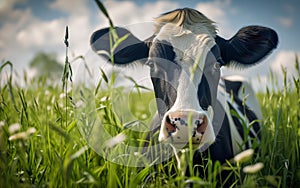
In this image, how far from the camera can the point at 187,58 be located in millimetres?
2645

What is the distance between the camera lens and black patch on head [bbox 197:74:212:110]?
2527 mm

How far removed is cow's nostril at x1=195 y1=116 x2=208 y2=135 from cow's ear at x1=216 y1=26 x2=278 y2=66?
1.01 meters

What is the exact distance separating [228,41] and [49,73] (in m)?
2.74

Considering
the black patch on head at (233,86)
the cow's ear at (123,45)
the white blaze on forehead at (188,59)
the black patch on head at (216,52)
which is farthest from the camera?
the black patch on head at (233,86)

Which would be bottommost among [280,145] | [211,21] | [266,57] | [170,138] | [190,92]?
[280,145]

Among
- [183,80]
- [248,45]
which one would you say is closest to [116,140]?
[183,80]

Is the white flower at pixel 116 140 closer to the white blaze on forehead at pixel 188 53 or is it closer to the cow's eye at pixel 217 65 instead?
the white blaze on forehead at pixel 188 53

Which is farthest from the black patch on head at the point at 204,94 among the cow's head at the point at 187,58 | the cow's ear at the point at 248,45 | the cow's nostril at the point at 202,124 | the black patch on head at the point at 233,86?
the black patch on head at the point at 233,86

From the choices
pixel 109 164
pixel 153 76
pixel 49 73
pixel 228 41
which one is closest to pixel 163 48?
pixel 153 76

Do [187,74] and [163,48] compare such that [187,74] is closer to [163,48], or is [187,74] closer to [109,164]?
[163,48]

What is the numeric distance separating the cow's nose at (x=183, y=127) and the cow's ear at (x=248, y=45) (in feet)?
3.43

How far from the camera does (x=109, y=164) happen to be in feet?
6.99

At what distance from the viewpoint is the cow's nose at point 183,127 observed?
2.19m

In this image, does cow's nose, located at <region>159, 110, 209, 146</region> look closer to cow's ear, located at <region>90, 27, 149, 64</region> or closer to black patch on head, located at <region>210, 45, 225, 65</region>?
black patch on head, located at <region>210, 45, 225, 65</region>
